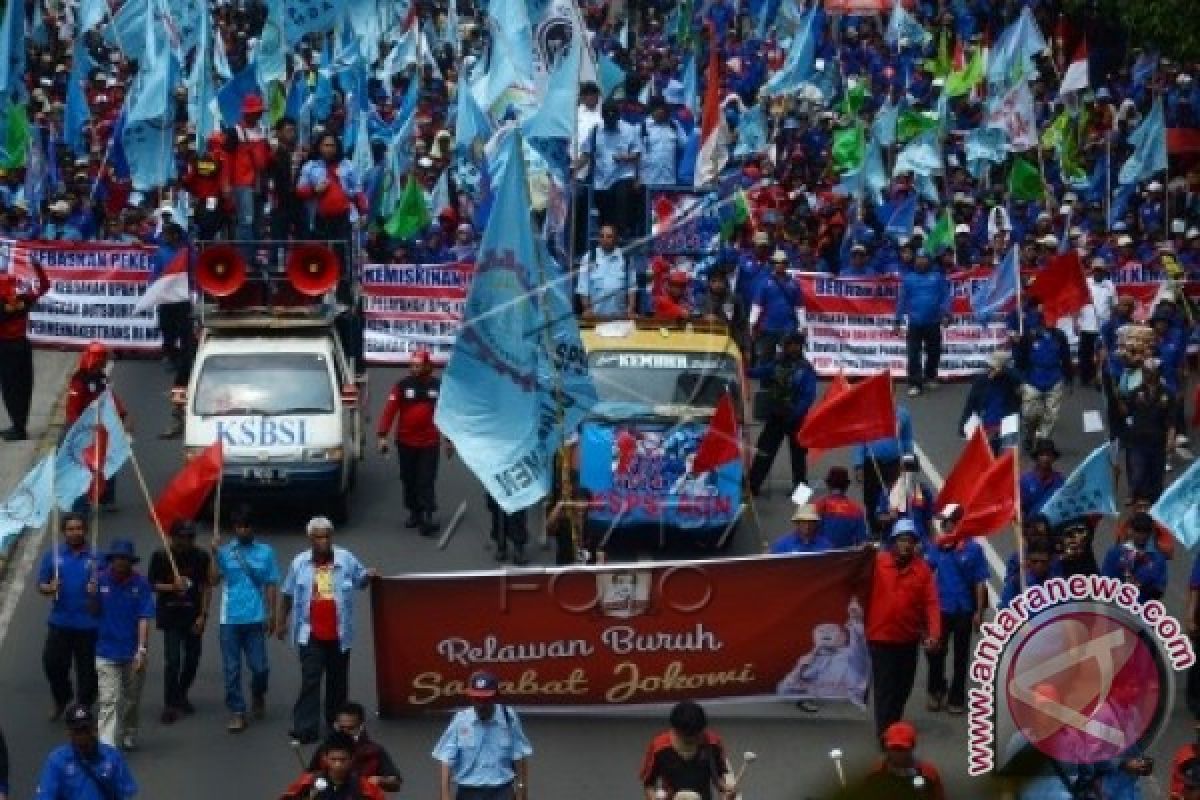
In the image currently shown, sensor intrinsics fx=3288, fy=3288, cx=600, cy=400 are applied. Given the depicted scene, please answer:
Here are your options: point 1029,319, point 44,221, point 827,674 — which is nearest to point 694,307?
point 1029,319

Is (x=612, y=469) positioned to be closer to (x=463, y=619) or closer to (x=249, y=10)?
(x=463, y=619)

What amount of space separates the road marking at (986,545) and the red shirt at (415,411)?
385 centimetres

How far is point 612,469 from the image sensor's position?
2339 cm

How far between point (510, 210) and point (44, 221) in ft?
42.0

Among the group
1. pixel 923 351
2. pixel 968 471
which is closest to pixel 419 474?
pixel 968 471

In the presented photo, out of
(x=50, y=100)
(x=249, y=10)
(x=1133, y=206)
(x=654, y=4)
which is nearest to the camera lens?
(x=1133, y=206)

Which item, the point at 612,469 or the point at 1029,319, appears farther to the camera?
the point at 1029,319

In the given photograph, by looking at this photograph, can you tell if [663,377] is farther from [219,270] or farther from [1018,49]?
[1018,49]

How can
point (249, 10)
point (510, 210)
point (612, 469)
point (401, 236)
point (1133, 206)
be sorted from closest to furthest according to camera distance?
point (510, 210) → point (612, 469) → point (401, 236) → point (1133, 206) → point (249, 10)

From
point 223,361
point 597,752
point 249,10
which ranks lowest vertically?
point 597,752

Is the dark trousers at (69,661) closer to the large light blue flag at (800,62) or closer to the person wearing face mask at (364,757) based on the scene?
the person wearing face mask at (364,757)

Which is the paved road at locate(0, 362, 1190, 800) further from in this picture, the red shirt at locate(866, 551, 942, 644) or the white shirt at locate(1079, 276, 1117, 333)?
the white shirt at locate(1079, 276, 1117, 333)

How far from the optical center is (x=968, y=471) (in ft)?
65.9

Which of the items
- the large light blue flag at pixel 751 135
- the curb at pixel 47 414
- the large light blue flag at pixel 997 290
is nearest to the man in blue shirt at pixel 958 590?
the curb at pixel 47 414
